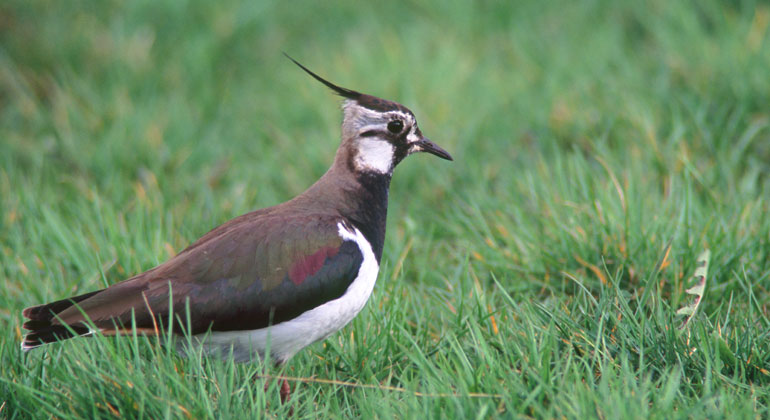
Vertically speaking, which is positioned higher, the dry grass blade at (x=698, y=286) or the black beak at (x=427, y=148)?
the black beak at (x=427, y=148)

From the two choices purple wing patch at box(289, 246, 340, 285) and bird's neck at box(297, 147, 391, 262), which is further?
bird's neck at box(297, 147, 391, 262)

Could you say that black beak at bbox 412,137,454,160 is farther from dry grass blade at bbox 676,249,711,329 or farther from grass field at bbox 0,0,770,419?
dry grass blade at bbox 676,249,711,329

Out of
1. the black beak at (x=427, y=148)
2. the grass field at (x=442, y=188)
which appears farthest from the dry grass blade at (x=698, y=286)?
the black beak at (x=427, y=148)

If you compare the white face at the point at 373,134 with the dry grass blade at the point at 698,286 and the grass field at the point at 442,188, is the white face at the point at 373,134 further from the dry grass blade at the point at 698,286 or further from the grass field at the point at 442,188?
the dry grass blade at the point at 698,286

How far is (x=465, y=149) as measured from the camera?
5.38 m

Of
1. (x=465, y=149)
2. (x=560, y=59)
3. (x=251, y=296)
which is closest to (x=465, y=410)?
(x=251, y=296)

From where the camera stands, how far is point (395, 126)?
3.76 metres

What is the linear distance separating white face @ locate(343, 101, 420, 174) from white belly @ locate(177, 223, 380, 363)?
658 mm

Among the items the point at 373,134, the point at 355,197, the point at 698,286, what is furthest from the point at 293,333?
the point at 698,286

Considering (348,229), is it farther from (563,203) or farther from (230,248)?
(563,203)

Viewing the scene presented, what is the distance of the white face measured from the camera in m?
3.71

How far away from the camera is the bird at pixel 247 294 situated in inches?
120

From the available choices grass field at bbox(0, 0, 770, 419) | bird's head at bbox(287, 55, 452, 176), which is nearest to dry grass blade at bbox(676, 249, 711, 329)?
grass field at bbox(0, 0, 770, 419)

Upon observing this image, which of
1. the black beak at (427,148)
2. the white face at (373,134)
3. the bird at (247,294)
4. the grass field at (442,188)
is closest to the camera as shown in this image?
the grass field at (442,188)
